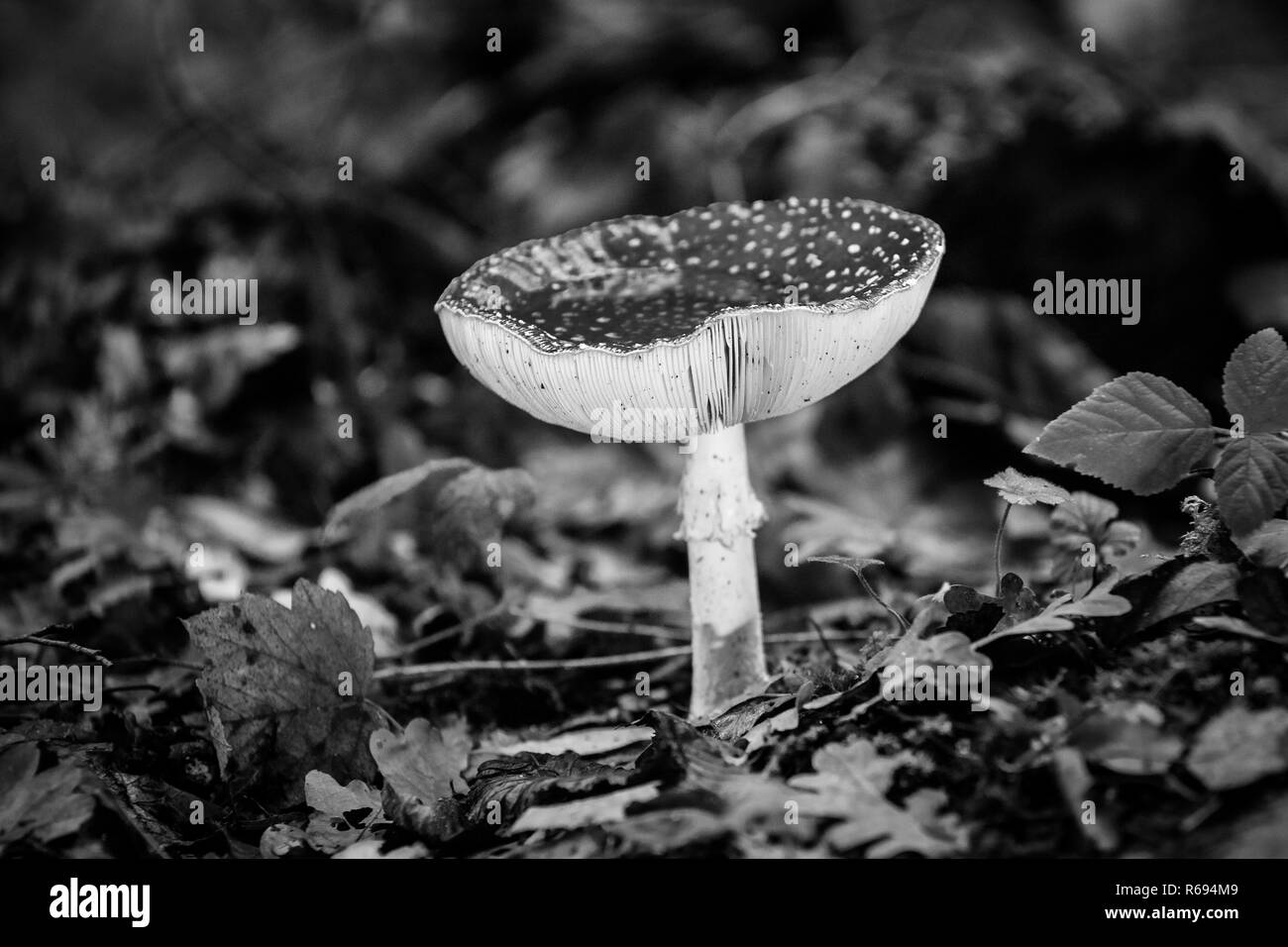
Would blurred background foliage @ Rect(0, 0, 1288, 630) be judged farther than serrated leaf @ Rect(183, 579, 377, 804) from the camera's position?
Yes

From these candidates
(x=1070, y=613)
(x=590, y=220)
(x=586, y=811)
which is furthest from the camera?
(x=590, y=220)

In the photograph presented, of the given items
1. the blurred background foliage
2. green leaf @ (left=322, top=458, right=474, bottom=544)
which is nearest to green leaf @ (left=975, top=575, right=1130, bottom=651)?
the blurred background foliage

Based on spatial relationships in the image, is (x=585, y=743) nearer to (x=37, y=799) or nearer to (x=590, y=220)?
(x=37, y=799)

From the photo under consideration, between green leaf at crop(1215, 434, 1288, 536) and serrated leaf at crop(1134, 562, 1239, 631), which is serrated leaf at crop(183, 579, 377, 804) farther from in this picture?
green leaf at crop(1215, 434, 1288, 536)

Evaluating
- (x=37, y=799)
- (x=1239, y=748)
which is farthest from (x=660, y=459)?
(x=1239, y=748)

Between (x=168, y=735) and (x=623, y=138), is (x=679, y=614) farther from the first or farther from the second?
(x=623, y=138)

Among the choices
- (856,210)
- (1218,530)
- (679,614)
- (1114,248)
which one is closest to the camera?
Answer: (1218,530)
